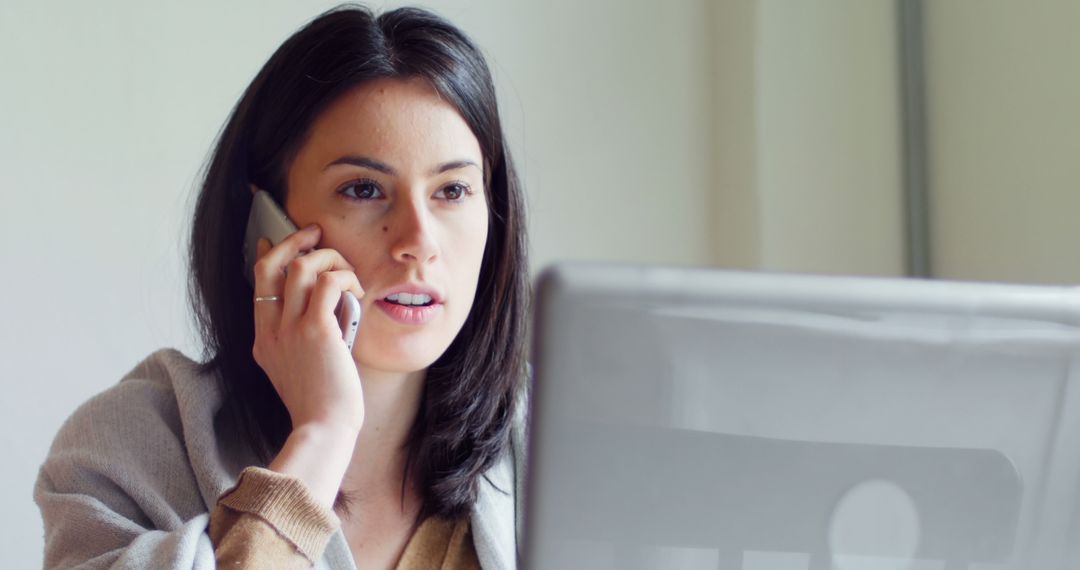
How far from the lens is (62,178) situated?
1.57 m

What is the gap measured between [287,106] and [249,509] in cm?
49

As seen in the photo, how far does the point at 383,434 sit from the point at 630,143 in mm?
951

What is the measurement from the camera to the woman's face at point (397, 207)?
1190mm

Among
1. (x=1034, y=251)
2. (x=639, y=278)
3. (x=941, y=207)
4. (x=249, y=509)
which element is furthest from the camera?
(x=941, y=207)

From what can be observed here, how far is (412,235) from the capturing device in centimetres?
118

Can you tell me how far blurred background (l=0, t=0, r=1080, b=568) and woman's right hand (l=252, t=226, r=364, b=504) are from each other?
447 millimetres

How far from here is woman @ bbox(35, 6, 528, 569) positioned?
112 cm

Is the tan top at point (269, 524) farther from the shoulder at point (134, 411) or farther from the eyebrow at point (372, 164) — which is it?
the eyebrow at point (372, 164)

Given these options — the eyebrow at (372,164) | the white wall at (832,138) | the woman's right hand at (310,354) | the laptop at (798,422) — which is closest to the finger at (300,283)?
the woman's right hand at (310,354)

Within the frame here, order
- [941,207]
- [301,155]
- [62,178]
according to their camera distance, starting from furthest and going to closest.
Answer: [941,207], [62,178], [301,155]

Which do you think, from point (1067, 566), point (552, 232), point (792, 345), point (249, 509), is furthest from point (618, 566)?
point (552, 232)

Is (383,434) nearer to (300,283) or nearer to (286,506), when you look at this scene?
(300,283)

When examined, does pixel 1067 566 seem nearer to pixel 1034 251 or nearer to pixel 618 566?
pixel 618 566

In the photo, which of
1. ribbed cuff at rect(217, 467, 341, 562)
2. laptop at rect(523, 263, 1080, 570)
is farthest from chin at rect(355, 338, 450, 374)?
laptop at rect(523, 263, 1080, 570)
